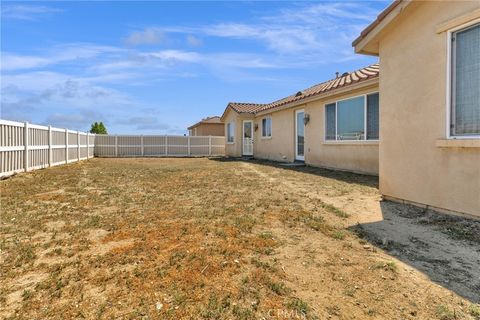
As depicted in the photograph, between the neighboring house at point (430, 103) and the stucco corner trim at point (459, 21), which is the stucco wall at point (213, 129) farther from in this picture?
the stucco corner trim at point (459, 21)

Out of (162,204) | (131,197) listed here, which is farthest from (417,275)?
(131,197)

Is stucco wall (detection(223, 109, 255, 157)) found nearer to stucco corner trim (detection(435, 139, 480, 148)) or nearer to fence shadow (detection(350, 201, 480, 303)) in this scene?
stucco corner trim (detection(435, 139, 480, 148))

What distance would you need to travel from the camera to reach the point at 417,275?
10.2 feet

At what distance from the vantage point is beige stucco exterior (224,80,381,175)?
34.3ft

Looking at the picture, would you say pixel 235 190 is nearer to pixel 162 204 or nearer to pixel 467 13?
pixel 162 204

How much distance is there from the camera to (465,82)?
4809 mm

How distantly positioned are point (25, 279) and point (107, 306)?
3.65 ft

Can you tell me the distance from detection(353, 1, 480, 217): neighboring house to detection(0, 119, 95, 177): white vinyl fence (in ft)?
34.2

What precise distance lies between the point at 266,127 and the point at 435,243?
1648 centimetres

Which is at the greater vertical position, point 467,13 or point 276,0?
point 276,0

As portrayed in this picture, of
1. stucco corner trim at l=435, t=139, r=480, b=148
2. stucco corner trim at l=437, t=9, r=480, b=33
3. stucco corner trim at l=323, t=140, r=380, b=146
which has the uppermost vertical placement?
stucco corner trim at l=437, t=9, r=480, b=33

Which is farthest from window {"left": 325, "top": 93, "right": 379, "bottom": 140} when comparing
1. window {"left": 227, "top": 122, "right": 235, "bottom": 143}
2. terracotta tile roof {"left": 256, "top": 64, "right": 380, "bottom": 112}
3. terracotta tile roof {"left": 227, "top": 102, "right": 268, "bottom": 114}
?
window {"left": 227, "top": 122, "right": 235, "bottom": 143}

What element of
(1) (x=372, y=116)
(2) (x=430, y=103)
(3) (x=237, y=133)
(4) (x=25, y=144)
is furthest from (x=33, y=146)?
(3) (x=237, y=133)

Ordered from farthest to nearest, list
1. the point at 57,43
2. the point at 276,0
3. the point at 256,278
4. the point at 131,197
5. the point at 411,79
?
1. the point at 57,43
2. the point at 276,0
3. the point at 131,197
4. the point at 411,79
5. the point at 256,278
